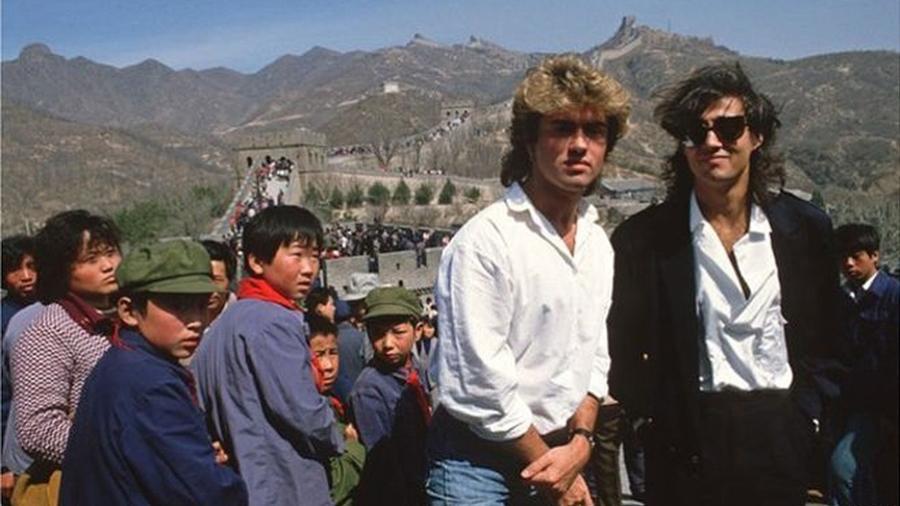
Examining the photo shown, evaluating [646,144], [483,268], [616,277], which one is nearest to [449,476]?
[483,268]

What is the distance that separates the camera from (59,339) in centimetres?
290

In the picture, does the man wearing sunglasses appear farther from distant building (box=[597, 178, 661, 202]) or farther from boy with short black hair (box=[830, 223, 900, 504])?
distant building (box=[597, 178, 661, 202])

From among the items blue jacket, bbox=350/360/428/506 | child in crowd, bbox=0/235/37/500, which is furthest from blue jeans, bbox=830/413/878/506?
child in crowd, bbox=0/235/37/500

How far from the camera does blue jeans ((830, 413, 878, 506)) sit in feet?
9.47

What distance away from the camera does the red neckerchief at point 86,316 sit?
113 inches

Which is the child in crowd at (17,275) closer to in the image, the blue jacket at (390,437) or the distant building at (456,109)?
the blue jacket at (390,437)

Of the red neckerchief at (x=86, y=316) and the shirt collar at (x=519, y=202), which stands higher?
the shirt collar at (x=519, y=202)

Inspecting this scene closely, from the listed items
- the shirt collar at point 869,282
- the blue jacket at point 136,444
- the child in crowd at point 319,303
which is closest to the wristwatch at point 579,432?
the blue jacket at point 136,444

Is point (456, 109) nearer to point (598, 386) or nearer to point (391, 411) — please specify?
point (391, 411)

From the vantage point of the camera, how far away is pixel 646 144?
362 ft

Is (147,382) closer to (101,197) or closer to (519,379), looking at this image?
(519,379)

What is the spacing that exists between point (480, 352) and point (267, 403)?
2.81 feet

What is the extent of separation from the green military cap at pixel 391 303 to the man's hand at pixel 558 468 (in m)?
1.45

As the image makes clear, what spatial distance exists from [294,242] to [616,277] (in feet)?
3.84
